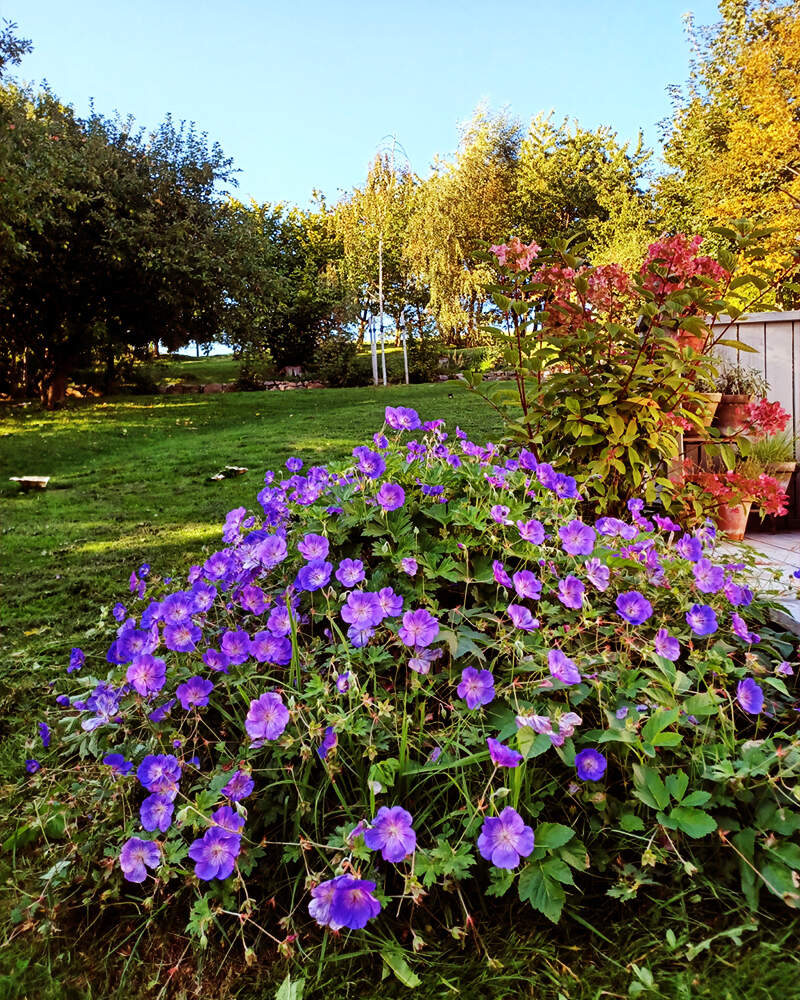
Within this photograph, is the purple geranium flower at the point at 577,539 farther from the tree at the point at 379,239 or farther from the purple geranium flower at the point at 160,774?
the tree at the point at 379,239

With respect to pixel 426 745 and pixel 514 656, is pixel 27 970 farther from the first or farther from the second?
pixel 514 656

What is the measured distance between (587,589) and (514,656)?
1.21 ft

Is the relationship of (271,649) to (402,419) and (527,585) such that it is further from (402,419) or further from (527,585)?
(402,419)

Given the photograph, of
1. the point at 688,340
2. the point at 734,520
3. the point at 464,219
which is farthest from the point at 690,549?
the point at 464,219

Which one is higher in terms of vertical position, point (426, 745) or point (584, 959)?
point (426, 745)

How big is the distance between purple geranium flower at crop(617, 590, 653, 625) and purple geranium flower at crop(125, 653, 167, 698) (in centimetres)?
94

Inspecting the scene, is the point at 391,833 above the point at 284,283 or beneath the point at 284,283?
beneath

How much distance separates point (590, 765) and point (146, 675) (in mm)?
853

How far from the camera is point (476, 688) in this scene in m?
1.08

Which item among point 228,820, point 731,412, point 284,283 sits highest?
point 284,283

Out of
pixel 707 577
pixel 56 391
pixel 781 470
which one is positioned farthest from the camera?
pixel 56 391

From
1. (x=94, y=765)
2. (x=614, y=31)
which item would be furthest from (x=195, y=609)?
(x=614, y=31)

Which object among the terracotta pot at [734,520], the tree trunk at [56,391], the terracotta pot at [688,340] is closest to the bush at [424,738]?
the terracotta pot at [734,520]

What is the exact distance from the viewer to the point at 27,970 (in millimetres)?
1012
